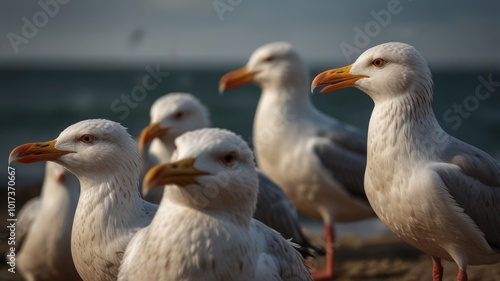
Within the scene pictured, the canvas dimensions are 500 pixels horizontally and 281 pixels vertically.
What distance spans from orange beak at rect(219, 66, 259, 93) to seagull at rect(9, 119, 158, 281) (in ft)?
12.0

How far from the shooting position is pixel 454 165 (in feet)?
14.9

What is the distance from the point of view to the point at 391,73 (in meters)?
4.64

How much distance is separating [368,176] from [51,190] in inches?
112

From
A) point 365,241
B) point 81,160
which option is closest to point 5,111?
point 365,241

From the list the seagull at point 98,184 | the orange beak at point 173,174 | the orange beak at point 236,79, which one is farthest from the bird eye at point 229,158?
the orange beak at point 236,79

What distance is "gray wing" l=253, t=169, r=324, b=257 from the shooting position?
5.88 meters

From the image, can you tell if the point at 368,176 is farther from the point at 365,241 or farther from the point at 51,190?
the point at 365,241

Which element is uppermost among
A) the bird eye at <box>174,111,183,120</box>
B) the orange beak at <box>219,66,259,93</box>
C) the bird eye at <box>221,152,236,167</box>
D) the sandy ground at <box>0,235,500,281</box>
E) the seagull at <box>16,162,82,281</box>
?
the orange beak at <box>219,66,259,93</box>

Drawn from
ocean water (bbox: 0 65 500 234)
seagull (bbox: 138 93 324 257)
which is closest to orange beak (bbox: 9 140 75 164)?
seagull (bbox: 138 93 324 257)

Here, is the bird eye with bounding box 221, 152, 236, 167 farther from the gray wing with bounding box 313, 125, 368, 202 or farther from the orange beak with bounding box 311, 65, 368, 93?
the gray wing with bounding box 313, 125, 368, 202

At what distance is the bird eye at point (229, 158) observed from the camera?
3.38 m

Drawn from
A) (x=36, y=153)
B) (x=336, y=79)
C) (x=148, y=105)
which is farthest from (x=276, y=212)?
(x=148, y=105)

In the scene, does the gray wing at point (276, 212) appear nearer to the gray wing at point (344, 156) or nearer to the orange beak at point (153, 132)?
the orange beak at point (153, 132)

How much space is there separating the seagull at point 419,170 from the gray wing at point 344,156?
9.04 ft
